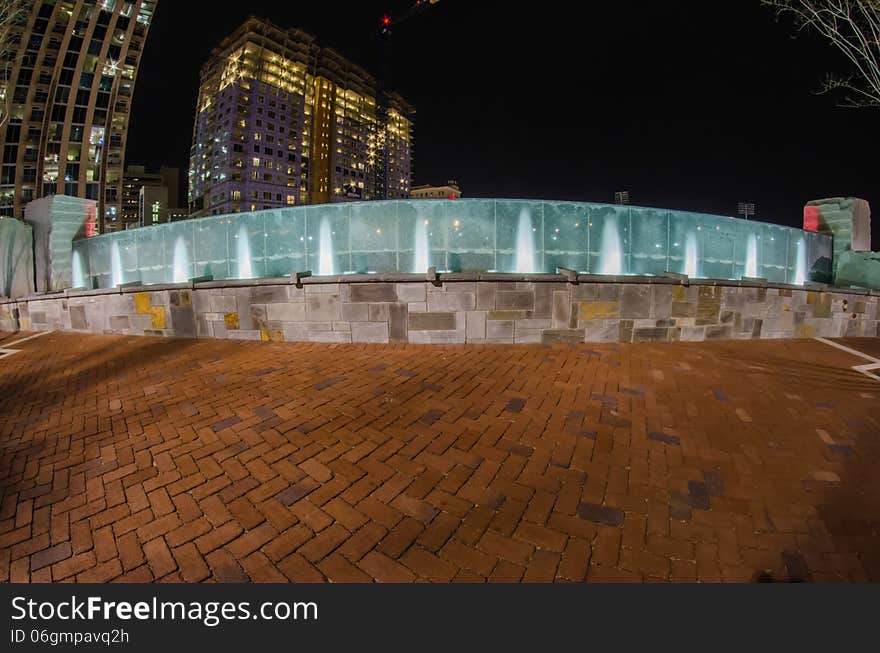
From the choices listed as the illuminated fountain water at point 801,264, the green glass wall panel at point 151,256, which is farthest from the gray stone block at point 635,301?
the green glass wall panel at point 151,256

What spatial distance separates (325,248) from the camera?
7293 millimetres

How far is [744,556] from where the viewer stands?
177 centimetres

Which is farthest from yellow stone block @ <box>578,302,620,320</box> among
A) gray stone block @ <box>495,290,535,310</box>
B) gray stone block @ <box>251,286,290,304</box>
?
gray stone block @ <box>251,286,290,304</box>

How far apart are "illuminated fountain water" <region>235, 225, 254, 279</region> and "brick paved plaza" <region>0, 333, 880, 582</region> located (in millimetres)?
3652

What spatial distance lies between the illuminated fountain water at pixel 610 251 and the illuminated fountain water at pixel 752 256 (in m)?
4.28

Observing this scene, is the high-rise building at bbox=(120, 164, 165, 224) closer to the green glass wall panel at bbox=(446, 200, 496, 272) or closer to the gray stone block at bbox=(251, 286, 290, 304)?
the gray stone block at bbox=(251, 286, 290, 304)

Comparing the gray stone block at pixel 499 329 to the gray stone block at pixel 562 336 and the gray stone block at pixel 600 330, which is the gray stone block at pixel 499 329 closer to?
the gray stone block at pixel 562 336

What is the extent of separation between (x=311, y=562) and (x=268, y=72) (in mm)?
115056

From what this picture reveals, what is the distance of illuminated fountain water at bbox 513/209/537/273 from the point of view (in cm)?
704

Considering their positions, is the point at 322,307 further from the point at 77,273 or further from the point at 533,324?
the point at 77,273

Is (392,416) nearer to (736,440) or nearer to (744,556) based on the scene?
(744,556)

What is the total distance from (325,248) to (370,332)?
246 cm

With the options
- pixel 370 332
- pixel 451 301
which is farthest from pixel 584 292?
pixel 370 332

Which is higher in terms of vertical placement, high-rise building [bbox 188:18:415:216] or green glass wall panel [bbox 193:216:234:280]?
high-rise building [bbox 188:18:415:216]
